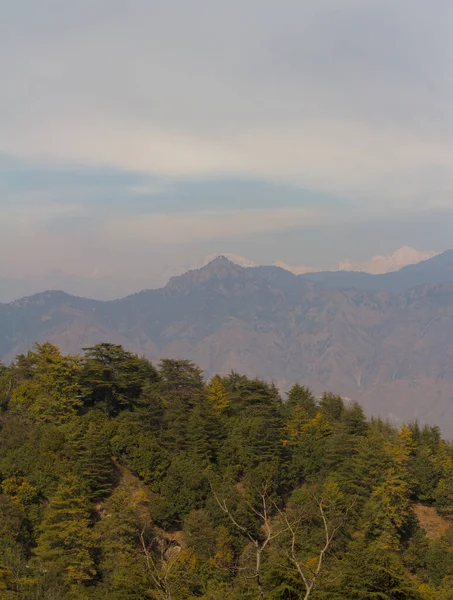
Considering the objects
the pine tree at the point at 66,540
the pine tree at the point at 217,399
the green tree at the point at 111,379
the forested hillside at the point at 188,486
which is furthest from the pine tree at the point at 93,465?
the pine tree at the point at 217,399

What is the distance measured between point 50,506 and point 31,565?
15.6ft

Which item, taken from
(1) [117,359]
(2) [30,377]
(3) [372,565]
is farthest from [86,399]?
(3) [372,565]

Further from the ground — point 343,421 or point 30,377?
point 30,377

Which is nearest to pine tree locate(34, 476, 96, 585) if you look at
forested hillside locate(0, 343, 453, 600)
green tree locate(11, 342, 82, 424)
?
forested hillside locate(0, 343, 453, 600)

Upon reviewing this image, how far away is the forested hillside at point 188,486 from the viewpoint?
39094 millimetres

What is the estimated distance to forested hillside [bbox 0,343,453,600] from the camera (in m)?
39.1

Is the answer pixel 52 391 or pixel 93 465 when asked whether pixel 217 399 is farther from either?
pixel 93 465

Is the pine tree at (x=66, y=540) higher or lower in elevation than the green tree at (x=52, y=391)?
lower

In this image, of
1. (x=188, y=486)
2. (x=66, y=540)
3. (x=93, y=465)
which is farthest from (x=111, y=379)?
(x=66, y=540)

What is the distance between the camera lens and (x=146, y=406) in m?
63.0

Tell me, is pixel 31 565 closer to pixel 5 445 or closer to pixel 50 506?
pixel 50 506

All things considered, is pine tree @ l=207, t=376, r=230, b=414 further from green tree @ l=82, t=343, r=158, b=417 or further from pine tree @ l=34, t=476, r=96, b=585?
pine tree @ l=34, t=476, r=96, b=585

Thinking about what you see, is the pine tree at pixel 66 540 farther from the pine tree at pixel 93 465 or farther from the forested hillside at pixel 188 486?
the pine tree at pixel 93 465

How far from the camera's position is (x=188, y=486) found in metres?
51.2
